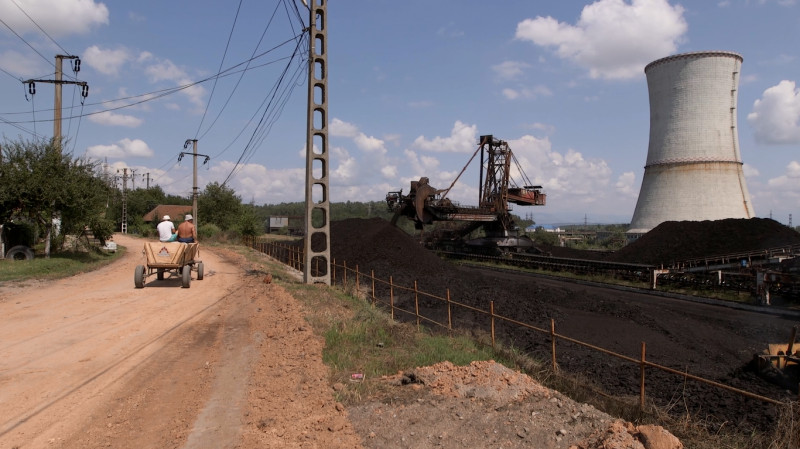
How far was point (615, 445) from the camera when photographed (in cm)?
416

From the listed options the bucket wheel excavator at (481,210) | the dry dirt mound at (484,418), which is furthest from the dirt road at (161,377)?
the bucket wheel excavator at (481,210)

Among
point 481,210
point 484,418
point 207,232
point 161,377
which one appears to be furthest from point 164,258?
point 207,232

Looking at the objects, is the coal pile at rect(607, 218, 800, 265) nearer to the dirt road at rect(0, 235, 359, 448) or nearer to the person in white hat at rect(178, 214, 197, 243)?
the person in white hat at rect(178, 214, 197, 243)

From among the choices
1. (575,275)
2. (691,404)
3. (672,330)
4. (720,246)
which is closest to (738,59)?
(720,246)

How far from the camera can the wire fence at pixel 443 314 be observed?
19.4ft

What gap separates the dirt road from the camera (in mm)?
4219

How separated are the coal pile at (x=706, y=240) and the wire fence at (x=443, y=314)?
17.7 m

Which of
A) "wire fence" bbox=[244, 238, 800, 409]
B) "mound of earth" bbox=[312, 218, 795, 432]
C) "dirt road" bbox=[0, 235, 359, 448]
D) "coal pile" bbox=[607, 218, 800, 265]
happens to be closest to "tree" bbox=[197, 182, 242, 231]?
"wire fence" bbox=[244, 238, 800, 409]

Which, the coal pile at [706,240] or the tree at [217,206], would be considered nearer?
the coal pile at [706,240]

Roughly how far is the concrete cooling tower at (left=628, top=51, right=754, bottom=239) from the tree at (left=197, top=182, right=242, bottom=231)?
43491 millimetres

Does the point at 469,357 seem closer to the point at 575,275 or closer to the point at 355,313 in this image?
the point at 355,313

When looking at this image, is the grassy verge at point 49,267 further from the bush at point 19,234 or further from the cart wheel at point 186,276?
the cart wheel at point 186,276

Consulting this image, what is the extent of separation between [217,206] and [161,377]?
A: 54.0 m

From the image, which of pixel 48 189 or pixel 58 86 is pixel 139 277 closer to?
pixel 48 189
